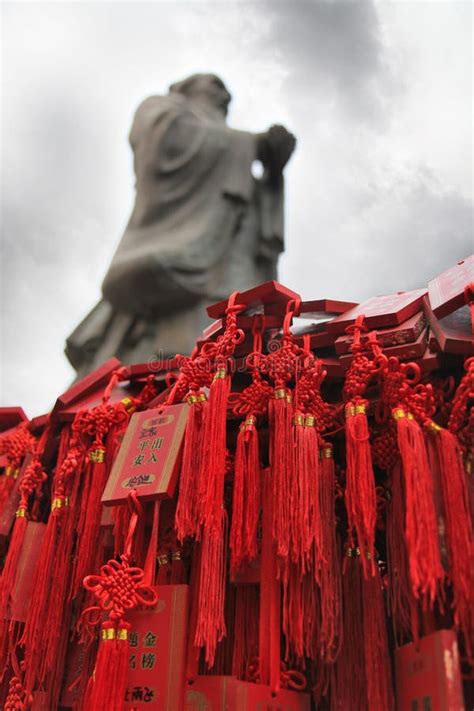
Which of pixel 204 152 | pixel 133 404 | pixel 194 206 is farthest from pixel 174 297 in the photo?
pixel 133 404

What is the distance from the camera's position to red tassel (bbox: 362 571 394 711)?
67cm

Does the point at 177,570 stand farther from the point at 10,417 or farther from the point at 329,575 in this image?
the point at 10,417

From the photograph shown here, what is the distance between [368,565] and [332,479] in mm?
103

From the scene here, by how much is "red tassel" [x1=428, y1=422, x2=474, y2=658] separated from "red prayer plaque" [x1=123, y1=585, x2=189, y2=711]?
287mm

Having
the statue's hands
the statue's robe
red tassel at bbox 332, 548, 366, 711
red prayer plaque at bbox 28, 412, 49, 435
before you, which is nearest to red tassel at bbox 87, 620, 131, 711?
red tassel at bbox 332, 548, 366, 711

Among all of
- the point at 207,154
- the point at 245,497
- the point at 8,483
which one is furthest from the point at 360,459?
the point at 207,154

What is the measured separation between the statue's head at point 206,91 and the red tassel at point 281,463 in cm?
260

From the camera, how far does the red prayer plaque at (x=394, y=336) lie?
81cm

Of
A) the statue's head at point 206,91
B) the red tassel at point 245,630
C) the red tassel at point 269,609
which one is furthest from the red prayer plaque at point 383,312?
the statue's head at point 206,91

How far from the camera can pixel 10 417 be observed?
124cm

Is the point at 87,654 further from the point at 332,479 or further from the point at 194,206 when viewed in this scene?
the point at 194,206

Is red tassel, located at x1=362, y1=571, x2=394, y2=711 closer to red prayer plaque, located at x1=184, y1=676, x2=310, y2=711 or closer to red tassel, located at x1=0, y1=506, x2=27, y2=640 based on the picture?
red prayer plaque, located at x1=184, y1=676, x2=310, y2=711

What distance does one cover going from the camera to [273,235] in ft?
9.05

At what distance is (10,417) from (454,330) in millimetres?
817
